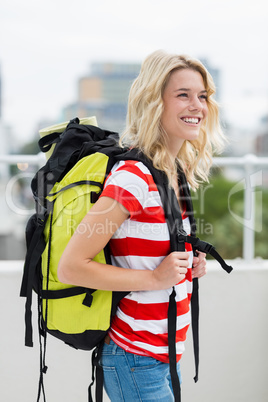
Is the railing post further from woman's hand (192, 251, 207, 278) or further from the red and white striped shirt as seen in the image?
the red and white striped shirt

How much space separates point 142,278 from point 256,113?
4455 cm

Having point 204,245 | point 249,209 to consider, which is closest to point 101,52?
point 249,209

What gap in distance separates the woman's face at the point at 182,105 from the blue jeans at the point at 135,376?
64cm

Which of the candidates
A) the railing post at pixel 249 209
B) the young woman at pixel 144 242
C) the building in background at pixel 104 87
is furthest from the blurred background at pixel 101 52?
the young woman at pixel 144 242

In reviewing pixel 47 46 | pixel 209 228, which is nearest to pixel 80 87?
pixel 47 46

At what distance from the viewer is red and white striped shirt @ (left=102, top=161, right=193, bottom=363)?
111cm

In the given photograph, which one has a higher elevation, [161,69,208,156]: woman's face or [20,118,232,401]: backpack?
[161,69,208,156]: woman's face

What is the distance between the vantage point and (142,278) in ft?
3.77

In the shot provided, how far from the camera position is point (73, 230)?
1.18 metres

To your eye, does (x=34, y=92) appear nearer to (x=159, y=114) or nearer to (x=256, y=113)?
(x=256, y=113)

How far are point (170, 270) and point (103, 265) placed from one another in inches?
7.0

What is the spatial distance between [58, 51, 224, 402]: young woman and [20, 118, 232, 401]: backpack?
0.10 feet

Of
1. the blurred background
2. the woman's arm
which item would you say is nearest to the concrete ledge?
the woman's arm

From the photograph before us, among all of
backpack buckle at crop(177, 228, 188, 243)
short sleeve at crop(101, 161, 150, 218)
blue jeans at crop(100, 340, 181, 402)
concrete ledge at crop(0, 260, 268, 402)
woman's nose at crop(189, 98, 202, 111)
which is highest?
woman's nose at crop(189, 98, 202, 111)
